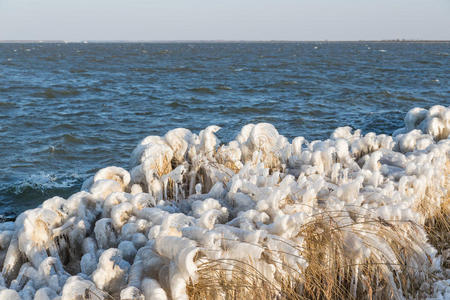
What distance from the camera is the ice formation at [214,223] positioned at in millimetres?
3045

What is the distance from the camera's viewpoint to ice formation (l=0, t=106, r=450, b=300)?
304 centimetres

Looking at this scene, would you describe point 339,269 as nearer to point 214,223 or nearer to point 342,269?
point 342,269

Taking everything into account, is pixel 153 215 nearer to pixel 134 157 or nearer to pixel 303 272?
pixel 303 272

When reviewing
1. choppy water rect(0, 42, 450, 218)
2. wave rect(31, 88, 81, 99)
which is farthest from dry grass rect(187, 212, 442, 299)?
wave rect(31, 88, 81, 99)

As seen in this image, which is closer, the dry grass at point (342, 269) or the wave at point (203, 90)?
the dry grass at point (342, 269)

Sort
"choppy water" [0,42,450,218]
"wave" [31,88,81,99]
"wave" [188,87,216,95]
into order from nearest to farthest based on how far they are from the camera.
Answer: "choppy water" [0,42,450,218] < "wave" [31,88,81,99] < "wave" [188,87,216,95]

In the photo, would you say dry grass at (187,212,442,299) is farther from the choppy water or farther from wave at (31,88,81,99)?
wave at (31,88,81,99)

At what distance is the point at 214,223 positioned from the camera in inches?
146

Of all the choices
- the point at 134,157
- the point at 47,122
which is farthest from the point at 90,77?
the point at 134,157

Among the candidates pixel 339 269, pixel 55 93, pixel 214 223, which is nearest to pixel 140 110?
pixel 55 93

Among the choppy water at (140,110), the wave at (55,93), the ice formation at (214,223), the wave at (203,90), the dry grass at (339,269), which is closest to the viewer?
the dry grass at (339,269)

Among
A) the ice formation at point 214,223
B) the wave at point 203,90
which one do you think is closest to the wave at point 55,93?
the wave at point 203,90

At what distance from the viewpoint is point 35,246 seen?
373cm

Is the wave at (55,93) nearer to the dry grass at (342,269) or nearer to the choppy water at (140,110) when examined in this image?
the choppy water at (140,110)
